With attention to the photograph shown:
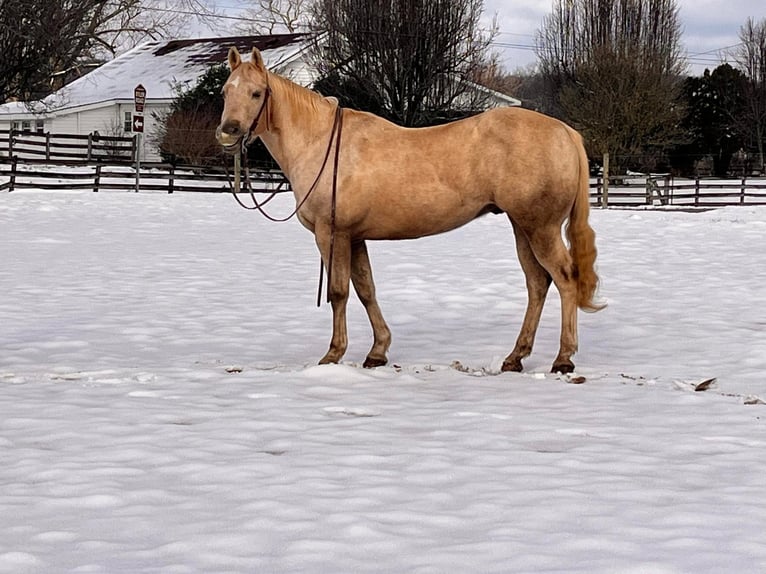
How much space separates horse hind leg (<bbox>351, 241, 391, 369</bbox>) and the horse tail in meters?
1.16

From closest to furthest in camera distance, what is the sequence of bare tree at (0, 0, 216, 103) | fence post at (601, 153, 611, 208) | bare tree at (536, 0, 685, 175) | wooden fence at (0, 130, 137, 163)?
bare tree at (0, 0, 216, 103), fence post at (601, 153, 611, 208), wooden fence at (0, 130, 137, 163), bare tree at (536, 0, 685, 175)

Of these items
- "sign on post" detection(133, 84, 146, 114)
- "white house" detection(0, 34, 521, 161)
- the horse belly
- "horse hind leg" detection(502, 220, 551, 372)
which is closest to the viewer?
the horse belly

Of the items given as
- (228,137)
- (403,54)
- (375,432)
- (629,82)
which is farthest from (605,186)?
(375,432)

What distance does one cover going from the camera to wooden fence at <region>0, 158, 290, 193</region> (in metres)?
26.6

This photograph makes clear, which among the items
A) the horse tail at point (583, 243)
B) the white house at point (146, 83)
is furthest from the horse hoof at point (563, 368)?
the white house at point (146, 83)

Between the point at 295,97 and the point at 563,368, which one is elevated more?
the point at 295,97

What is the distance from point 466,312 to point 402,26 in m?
23.1

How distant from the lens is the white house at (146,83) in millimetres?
40344

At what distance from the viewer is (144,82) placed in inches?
1698

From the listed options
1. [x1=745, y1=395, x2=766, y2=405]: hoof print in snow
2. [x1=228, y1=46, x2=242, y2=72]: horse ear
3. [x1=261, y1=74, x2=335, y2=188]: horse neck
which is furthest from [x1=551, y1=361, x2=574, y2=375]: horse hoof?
[x1=228, y1=46, x2=242, y2=72]: horse ear

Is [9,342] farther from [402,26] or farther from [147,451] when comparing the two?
[402,26]

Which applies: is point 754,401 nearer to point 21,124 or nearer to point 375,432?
point 375,432

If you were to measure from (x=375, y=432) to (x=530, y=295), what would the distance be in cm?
210

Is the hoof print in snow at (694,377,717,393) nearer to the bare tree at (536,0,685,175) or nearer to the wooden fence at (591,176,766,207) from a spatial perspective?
the wooden fence at (591,176,766,207)
